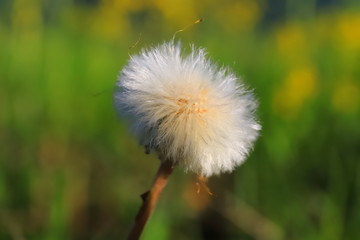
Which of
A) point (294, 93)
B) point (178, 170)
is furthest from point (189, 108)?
point (294, 93)

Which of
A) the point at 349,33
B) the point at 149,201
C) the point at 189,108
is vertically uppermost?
the point at 349,33

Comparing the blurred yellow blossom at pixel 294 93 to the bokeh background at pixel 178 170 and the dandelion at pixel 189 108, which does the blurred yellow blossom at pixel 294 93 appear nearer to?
the bokeh background at pixel 178 170

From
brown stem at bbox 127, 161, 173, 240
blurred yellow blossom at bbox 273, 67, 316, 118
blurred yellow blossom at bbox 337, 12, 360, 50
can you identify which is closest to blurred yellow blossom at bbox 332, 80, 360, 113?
blurred yellow blossom at bbox 273, 67, 316, 118

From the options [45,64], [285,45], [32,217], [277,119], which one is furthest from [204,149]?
[285,45]

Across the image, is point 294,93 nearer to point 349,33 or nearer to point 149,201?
point 349,33

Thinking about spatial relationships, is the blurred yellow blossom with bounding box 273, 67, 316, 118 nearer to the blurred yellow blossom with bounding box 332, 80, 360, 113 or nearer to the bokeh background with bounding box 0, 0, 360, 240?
the bokeh background with bounding box 0, 0, 360, 240
